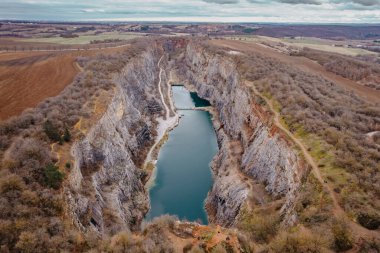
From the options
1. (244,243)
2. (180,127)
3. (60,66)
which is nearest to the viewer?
(244,243)

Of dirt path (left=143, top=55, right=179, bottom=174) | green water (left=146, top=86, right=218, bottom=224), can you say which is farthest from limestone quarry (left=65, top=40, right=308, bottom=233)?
green water (left=146, top=86, right=218, bottom=224)

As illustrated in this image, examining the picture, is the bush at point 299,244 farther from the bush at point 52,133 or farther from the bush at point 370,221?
the bush at point 52,133

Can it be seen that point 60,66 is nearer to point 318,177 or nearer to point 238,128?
point 238,128

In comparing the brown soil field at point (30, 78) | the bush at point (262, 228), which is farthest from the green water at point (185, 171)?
Answer: the brown soil field at point (30, 78)

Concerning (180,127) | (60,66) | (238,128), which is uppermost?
(60,66)

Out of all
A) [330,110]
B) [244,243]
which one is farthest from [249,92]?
[244,243]

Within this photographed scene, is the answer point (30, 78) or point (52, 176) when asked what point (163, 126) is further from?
point (52, 176)

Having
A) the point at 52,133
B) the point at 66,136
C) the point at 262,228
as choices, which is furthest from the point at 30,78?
the point at 262,228
